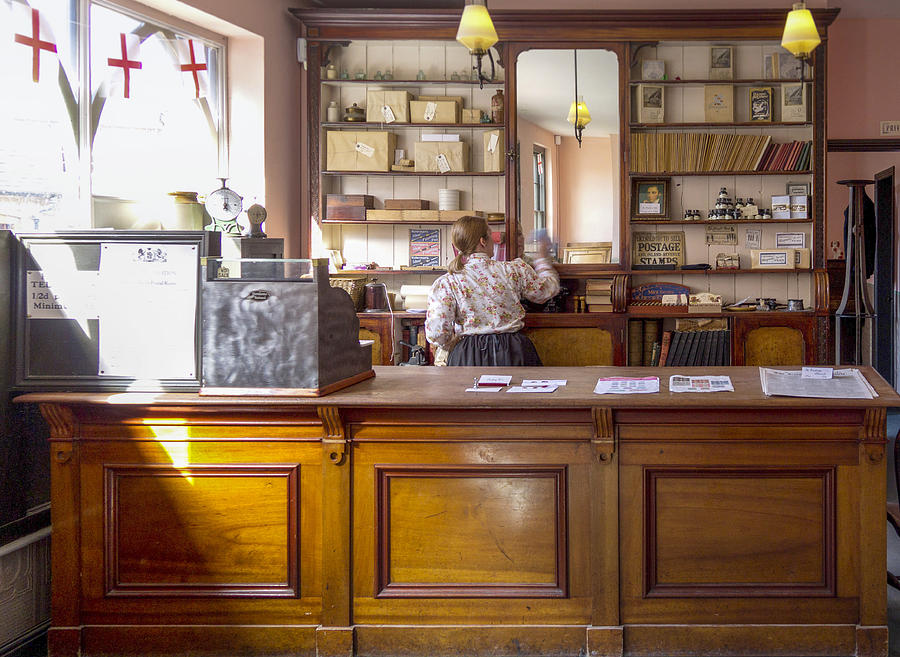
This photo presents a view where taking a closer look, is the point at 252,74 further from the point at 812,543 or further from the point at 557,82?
the point at 812,543

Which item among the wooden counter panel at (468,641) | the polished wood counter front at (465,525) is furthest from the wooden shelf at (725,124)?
the wooden counter panel at (468,641)

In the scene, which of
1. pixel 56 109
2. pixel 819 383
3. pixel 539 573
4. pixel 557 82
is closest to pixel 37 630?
pixel 539 573

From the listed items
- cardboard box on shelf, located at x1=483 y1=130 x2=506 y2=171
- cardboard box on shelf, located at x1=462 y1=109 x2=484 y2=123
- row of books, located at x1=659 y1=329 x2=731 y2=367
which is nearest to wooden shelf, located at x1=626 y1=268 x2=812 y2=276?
row of books, located at x1=659 y1=329 x2=731 y2=367

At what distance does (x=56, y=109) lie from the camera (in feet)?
12.2

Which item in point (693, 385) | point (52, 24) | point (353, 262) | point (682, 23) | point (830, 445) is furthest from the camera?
point (353, 262)

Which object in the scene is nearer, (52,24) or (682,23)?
(52,24)

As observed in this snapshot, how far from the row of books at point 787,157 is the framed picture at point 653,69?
0.89m

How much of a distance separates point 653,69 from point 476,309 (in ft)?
8.29

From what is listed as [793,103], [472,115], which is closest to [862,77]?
[793,103]

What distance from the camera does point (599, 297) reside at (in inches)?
222

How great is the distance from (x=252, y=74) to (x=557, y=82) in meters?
2.02

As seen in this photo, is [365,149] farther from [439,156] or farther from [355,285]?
[355,285]

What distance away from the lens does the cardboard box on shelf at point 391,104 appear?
5574mm

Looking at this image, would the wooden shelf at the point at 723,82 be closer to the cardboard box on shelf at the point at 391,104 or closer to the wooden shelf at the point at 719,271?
the wooden shelf at the point at 719,271
